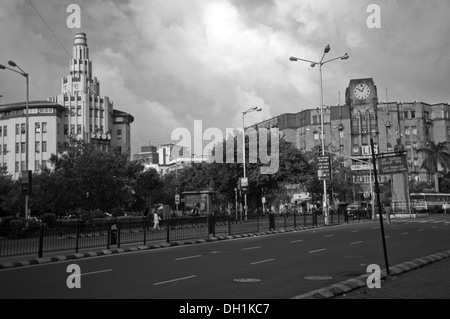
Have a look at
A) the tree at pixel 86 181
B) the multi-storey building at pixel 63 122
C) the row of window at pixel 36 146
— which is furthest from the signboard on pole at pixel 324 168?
the row of window at pixel 36 146

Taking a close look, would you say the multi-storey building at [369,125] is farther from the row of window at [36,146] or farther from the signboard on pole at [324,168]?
the signboard on pole at [324,168]

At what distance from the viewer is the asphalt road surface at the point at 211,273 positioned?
33.4 feet

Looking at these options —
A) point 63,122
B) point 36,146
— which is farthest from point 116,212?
point 63,122

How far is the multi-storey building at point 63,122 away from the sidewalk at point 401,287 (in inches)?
3294

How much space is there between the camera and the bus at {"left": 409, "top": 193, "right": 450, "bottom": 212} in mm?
72562

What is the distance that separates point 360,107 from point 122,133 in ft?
175

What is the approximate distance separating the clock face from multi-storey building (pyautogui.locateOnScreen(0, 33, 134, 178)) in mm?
50989

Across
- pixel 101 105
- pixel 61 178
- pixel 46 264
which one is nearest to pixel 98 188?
pixel 61 178

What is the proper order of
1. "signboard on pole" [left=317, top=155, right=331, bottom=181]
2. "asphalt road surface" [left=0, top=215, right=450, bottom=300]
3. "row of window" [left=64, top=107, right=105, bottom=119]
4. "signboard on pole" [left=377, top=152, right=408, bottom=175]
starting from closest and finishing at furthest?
"asphalt road surface" [left=0, top=215, right=450, bottom=300], "signboard on pole" [left=377, top=152, right=408, bottom=175], "signboard on pole" [left=317, top=155, right=331, bottom=181], "row of window" [left=64, top=107, right=105, bottom=119]

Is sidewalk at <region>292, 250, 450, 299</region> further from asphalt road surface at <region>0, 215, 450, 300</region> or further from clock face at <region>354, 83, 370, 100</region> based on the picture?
clock face at <region>354, 83, 370, 100</region>

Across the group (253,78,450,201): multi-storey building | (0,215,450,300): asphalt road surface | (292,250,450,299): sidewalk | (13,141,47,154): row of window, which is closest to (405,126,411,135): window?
(253,78,450,201): multi-storey building

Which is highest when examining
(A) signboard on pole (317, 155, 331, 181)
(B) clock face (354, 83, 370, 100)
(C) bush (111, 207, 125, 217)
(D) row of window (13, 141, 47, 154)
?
(B) clock face (354, 83, 370, 100)
